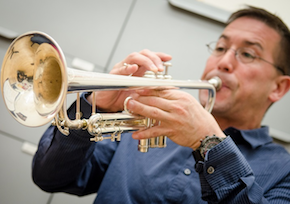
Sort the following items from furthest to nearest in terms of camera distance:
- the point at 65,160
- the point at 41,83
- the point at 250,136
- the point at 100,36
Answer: the point at 100,36, the point at 250,136, the point at 65,160, the point at 41,83

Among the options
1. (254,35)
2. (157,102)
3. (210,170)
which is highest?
(254,35)

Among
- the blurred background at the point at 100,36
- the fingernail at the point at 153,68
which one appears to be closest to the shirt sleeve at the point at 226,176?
the fingernail at the point at 153,68

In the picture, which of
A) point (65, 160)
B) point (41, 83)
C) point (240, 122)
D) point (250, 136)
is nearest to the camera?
point (41, 83)

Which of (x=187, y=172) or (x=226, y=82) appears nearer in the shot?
(x=187, y=172)

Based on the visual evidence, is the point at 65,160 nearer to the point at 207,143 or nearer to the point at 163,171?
the point at 163,171

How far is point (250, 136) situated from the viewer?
41.7 inches

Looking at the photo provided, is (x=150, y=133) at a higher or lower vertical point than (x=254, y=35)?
lower

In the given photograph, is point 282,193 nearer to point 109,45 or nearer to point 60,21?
point 109,45

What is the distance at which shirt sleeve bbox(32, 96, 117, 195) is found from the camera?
2.94ft

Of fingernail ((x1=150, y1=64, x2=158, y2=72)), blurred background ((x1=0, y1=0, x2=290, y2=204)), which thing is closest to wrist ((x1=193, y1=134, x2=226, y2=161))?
fingernail ((x1=150, y1=64, x2=158, y2=72))

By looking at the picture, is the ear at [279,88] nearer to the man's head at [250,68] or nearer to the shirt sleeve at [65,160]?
the man's head at [250,68]

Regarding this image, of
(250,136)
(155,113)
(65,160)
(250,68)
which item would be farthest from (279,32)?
(65,160)

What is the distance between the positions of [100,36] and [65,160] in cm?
71

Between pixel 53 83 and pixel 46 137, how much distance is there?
41 cm
